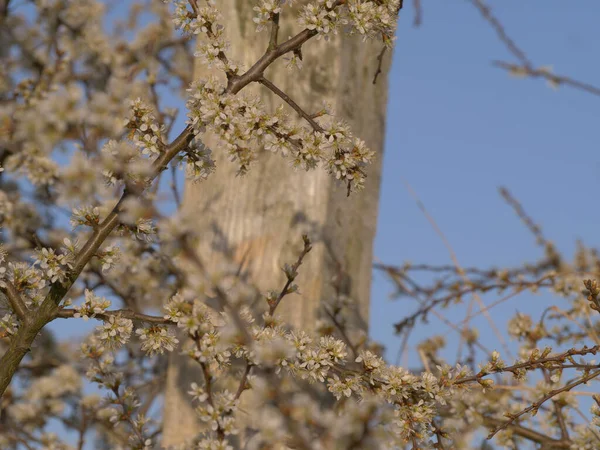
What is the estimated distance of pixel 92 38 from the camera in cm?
517

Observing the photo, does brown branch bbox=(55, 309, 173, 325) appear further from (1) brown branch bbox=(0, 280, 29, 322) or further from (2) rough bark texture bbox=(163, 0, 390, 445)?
(2) rough bark texture bbox=(163, 0, 390, 445)

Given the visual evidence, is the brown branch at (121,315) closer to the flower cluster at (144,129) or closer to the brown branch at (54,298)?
the brown branch at (54,298)

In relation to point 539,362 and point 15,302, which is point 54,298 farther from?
point 539,362

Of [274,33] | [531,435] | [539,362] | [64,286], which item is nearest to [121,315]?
[64,286]

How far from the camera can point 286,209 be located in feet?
8.71

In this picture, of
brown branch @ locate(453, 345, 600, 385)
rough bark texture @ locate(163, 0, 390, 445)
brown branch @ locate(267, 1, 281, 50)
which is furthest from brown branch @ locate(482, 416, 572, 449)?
brown branch @ locate(267, 1, 281, 50)

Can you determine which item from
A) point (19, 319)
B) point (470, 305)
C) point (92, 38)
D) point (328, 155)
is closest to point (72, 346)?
point (92, 38)

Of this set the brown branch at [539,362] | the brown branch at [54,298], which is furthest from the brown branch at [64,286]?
the brown branch at [539,362]

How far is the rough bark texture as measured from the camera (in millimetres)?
2631

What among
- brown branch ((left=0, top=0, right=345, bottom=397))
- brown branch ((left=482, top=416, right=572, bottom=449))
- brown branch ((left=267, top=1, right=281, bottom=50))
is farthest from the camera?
brown branch ((left=482, top=416, right=572, bottom=449))

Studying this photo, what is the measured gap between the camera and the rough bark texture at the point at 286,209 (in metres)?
2.63

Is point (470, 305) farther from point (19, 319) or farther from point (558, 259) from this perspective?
point (19, 319)

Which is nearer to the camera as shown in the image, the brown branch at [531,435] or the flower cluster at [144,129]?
the flower cluster at [144,129]

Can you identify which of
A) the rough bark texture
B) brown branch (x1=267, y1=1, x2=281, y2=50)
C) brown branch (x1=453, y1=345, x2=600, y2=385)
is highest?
the rough bark texture
